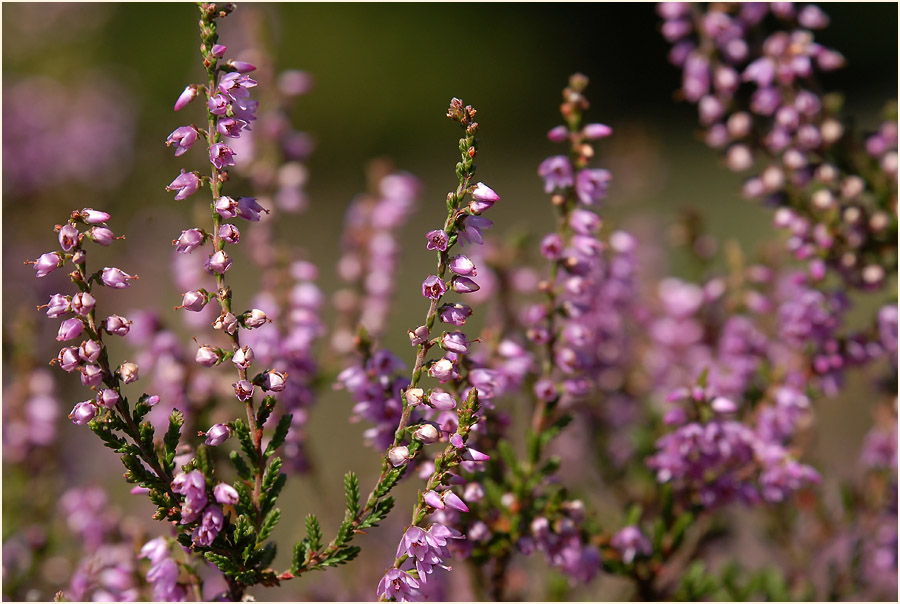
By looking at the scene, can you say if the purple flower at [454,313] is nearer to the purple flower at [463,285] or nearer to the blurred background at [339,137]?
the purple flower at [463,285]

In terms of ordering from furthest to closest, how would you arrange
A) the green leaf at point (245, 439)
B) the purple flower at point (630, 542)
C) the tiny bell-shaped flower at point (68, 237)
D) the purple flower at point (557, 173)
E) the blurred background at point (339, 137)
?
the blurred background at point (339, 137)
the purple flower at point (630, 542)
the purple flower at point (557, 173)
the green leaf at point (245, 439)
the tiny bell-shaped flower at point (68, 237)

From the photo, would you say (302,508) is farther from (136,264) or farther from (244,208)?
(244,208)

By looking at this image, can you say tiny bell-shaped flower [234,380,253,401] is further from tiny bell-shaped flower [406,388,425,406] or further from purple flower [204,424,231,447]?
tiny bell-shaped flower [406,388,425,406]

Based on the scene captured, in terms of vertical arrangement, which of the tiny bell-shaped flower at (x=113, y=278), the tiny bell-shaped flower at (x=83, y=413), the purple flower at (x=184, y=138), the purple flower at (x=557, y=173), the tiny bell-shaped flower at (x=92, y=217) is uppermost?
the purple flower at (x=557, y=173)

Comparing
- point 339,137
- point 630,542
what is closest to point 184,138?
point 630,542

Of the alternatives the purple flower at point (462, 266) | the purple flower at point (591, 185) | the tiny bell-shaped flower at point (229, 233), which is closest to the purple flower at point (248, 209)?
the tiny bell-shaped flower at point (229, 233)

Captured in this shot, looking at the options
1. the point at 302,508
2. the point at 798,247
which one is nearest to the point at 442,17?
the point at 302,508
